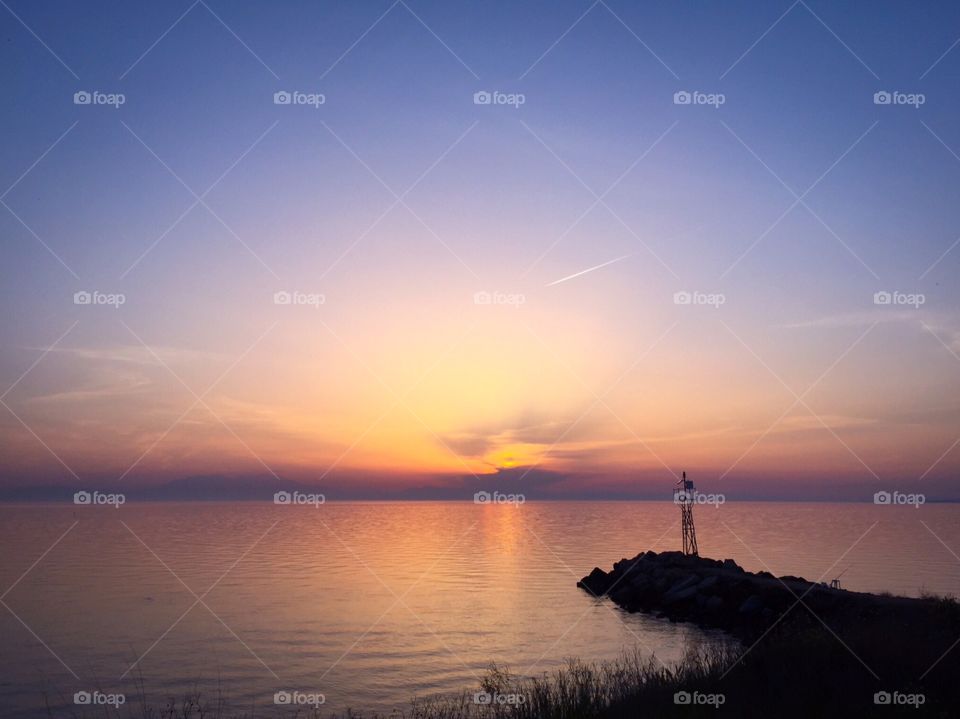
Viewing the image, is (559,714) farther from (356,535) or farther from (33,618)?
(356,535)

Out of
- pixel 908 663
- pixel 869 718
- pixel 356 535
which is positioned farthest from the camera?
pixel 356 535

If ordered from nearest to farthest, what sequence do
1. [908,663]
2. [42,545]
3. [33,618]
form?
[908,663] < [33,618] < [42,545]

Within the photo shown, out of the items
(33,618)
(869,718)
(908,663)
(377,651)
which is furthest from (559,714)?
(33,618)

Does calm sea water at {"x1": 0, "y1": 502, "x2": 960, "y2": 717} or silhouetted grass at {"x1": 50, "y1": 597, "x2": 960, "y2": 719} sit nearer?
silhouetted grass at {"x1": 50, "y1": 597, "x2": 960, "y2": 719}

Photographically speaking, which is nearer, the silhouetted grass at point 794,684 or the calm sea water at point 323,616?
the silhouetted grass at point 794,684

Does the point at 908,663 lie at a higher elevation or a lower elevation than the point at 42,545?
lower

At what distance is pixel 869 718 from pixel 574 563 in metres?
55.1

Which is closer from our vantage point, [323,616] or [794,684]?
[794,684]

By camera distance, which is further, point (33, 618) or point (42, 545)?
point (42, 545)

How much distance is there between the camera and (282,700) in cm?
2270

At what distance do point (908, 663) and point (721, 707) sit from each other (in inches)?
203

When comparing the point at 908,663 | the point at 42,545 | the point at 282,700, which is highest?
the point at 42,545

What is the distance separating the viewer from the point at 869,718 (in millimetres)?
11969

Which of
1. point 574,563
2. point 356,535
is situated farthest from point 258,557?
point 356,535
